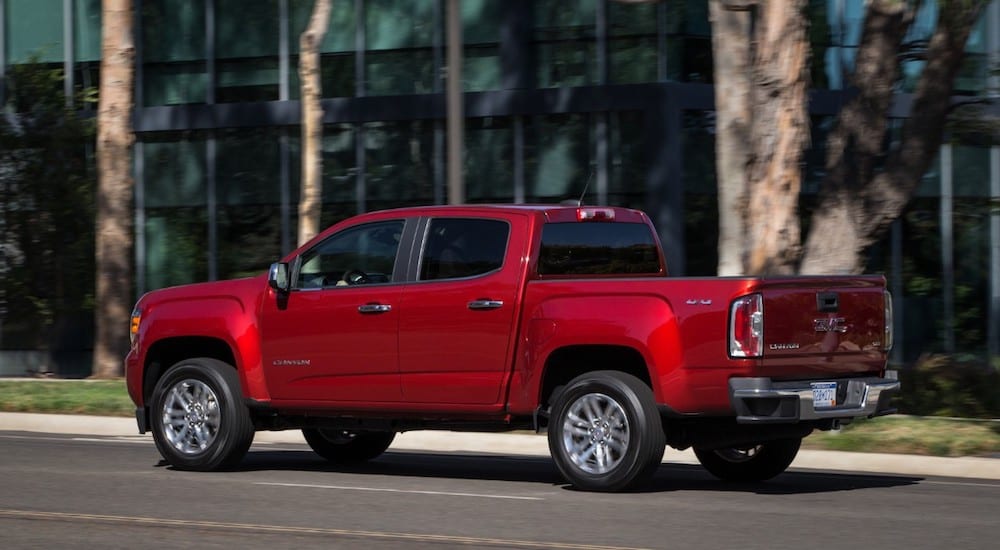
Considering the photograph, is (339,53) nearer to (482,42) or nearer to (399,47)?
(399,47)

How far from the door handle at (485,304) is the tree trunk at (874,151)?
24.3ft

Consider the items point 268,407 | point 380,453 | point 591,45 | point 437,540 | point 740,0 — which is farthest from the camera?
point 591,45

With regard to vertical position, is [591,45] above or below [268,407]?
above

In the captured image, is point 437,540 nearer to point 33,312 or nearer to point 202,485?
point 202,485

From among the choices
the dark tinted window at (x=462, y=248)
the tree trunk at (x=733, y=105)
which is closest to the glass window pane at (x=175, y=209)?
the tree trunk at (x=733, y=105)

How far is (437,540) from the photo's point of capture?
8.30 m

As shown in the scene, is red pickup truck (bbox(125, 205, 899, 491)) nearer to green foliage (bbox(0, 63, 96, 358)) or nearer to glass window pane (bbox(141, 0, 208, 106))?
green foliage (bbox(0, 63, 96, 358))

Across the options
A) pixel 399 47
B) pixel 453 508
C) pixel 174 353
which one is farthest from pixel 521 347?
pixel 399 47

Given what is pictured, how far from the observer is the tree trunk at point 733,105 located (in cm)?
1597

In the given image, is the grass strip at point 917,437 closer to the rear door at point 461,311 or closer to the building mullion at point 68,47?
the rear door at point 461,311

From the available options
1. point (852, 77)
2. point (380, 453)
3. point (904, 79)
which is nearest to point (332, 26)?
point (904, 79)

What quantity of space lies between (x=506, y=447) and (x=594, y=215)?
352cm

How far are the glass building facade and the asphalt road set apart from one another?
12099 millimetres

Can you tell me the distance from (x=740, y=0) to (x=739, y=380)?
265 inches
